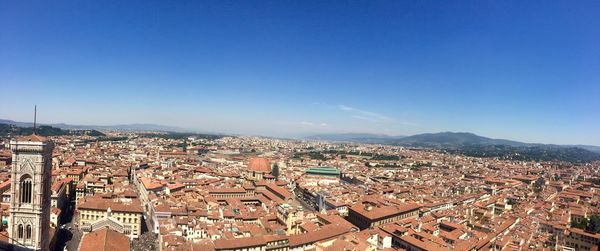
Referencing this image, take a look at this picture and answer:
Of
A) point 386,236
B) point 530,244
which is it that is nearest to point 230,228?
point 386,236

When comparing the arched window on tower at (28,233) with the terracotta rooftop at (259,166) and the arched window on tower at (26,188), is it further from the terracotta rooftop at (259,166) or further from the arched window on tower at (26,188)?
the terracotta rooftop at (259,166)

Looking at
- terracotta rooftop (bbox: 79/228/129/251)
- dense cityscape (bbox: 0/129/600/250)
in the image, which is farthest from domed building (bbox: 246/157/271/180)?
terracotta rooftop (bbox: 79/228/129/251)

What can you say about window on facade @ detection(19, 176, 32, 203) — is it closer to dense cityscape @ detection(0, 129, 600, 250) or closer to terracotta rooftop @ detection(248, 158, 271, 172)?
dense cityscape @ detection(0, 129, 600, 250)

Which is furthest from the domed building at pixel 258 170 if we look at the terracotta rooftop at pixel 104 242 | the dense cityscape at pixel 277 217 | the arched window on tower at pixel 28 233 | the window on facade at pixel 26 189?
the window on facade at pixel 26 189

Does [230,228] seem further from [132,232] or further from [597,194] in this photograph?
[597,194]

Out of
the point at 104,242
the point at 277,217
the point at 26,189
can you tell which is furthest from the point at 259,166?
the point at 26,189

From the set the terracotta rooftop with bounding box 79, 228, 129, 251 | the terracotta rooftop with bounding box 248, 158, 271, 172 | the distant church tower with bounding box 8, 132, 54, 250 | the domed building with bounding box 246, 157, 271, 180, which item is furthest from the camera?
the terracotta rooftop with bounding box 248, 158, 271, 172
